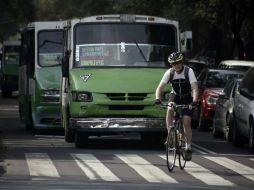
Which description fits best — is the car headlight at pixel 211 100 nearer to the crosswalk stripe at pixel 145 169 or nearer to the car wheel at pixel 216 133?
the car wheel at pixel 216 133

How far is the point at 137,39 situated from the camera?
18.5 m

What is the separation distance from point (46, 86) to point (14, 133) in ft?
5.83

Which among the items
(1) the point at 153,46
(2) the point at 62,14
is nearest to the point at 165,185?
(1) the point at 153,46

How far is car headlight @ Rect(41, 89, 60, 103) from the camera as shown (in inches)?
880

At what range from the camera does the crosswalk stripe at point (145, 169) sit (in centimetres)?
1338

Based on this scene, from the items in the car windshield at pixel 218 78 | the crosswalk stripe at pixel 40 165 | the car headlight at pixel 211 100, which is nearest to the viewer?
the crosswalk stripe at pixel 40 165

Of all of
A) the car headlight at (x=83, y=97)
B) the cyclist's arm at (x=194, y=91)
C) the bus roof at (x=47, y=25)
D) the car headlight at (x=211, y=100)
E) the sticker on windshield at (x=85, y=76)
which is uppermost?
the bus roof at (x=47, y=25)

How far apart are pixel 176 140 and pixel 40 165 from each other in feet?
7.46

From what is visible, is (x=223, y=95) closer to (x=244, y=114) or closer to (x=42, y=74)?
(x=244, y=114)

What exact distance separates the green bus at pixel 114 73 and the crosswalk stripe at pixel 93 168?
0.97 m

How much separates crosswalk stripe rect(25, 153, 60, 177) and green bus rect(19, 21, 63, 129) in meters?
5.47

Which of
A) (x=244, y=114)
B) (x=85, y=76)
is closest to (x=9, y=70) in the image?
(x=244, y=114)

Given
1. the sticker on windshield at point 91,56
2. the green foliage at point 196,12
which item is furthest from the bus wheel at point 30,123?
the green foliage at point 196,12

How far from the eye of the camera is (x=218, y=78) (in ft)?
82.4
